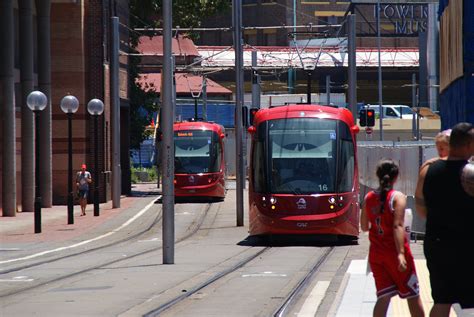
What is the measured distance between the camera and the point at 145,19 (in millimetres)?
59625

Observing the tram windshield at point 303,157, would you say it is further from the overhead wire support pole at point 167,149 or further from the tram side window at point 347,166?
the overhead wire support pole at point 167,149

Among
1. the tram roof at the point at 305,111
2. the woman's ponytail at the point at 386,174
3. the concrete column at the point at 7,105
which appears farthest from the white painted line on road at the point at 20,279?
the concrete column at the point at 7,105

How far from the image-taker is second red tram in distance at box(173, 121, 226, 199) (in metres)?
46.4

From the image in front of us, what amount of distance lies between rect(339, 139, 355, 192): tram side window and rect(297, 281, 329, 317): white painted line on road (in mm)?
8975

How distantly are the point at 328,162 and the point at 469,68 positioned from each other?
1320 centimetres

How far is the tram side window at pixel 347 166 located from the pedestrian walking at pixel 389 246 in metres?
15.8

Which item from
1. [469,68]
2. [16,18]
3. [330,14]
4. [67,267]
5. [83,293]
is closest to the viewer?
[83,293]

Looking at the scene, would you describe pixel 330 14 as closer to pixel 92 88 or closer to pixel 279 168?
pixel 92 88

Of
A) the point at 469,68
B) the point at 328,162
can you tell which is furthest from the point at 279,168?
the point at 469,68

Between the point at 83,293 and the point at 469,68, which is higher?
the point at 469,68

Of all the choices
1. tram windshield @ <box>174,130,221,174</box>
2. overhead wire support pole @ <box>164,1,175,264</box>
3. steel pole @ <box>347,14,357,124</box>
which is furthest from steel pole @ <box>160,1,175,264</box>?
tram windshield @ <box>174,130,221,174</box>

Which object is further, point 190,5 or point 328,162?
point 190,5

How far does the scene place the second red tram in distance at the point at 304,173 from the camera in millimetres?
26438

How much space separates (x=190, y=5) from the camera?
57688 millimetres
